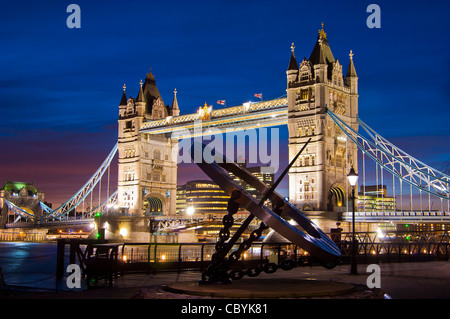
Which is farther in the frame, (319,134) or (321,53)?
(321,53)

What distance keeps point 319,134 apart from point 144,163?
27124 mm

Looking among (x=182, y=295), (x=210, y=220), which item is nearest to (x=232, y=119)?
(x=210, y=220)

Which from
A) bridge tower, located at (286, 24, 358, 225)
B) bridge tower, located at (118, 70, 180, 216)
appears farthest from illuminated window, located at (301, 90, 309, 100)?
bridge tower, located at (118, 70, 180, 216)

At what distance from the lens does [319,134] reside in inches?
2108

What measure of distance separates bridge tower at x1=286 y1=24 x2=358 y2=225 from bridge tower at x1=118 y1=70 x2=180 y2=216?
2395 centimetres

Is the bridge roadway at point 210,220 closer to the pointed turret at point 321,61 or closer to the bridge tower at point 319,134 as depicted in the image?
the bridge tower at point 319,134

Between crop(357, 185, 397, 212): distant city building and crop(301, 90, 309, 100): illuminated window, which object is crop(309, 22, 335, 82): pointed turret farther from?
crop(357, 185, 397, 212): distant city building

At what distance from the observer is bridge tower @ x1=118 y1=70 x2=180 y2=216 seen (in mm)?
72812

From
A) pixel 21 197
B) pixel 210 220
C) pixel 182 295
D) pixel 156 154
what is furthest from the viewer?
pixel 21 197

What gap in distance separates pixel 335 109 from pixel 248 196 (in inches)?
1695

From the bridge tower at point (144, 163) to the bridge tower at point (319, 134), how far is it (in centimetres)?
2395

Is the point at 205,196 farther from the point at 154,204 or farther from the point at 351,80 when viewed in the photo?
the point at 351,80

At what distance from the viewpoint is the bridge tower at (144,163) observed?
239 ft
